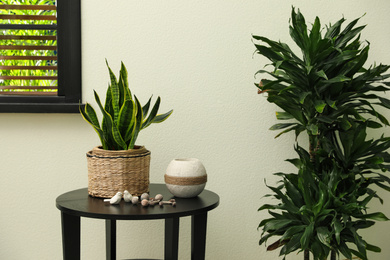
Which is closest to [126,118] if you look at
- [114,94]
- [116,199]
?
[114,94]

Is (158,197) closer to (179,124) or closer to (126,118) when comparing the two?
(126,118)

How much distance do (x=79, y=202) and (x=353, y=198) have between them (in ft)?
3.79

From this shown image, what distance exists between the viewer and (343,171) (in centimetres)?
214

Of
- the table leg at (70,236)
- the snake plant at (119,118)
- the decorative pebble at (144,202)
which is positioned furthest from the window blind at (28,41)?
the decorative pebble at (144,202)

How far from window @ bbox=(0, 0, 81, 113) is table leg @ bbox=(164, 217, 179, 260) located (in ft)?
2.49

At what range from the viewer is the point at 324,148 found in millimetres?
2123

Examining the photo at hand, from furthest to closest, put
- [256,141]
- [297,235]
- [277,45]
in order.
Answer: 1. [256,141]
2. [277,45]
3. [297,235]

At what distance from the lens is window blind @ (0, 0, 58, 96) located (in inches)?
93.8

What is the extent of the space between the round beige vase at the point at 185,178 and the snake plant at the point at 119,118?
0.21 meters

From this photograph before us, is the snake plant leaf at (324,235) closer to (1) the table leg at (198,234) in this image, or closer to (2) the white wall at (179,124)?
(1) the table leg at (198,234)

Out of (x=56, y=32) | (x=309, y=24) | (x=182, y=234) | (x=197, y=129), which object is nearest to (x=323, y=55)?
(x=309, y=24)

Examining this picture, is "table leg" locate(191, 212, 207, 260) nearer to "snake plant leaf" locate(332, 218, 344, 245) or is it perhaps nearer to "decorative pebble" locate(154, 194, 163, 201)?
"decorative pebble" locate(154, 194, 163, 201)

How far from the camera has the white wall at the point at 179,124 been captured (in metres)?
2.34

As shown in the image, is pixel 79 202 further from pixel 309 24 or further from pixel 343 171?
pixel 309 24
